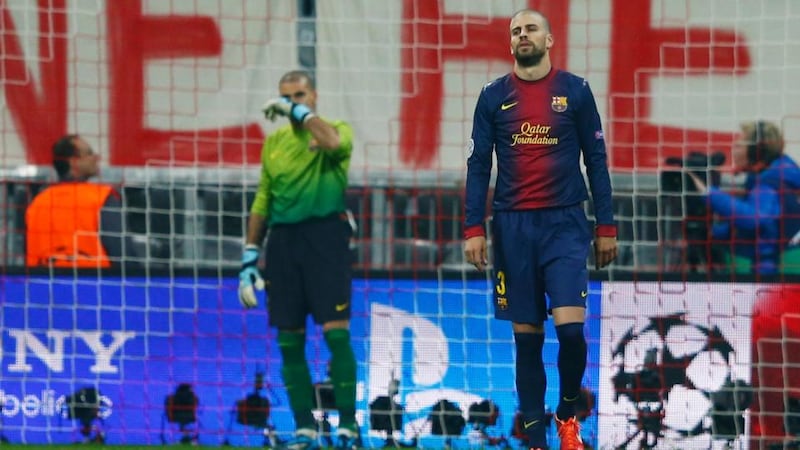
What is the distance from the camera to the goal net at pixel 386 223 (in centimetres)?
934

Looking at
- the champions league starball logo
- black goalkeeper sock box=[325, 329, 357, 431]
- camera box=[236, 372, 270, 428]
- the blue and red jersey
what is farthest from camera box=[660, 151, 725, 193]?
camera box=[236, 372, 270, 428]

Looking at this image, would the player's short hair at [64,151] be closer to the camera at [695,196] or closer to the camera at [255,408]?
the camera at [255,408]

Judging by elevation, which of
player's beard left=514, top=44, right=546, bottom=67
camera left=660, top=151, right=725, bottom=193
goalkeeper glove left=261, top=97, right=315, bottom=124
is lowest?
camera left=660, top=151, right=725, bottom=193

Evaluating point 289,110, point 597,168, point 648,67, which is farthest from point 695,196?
point 289,110

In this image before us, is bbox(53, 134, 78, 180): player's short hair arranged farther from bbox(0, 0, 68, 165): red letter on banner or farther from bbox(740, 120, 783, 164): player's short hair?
bbox(740, 120, 783, 164): player's short hair

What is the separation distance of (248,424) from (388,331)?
95 centimetres

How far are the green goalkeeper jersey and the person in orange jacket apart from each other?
1.68 metres

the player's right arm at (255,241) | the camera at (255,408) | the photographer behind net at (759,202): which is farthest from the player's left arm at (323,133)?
the photographer behind net at (759,202)

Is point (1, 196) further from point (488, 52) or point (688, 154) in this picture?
point (688, 154)

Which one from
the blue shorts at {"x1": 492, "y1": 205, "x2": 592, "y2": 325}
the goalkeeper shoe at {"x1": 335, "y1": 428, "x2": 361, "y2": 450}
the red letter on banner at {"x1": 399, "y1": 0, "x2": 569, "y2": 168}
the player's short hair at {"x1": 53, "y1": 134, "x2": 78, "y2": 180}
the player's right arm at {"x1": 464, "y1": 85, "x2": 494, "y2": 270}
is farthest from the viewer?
the player's short hair at {"x1": 53, "y1": 134, "x2": 78, "y2": 180}

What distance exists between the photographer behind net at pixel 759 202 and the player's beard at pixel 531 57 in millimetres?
2376

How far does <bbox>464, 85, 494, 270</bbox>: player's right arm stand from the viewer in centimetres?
741

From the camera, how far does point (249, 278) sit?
28.5 ft

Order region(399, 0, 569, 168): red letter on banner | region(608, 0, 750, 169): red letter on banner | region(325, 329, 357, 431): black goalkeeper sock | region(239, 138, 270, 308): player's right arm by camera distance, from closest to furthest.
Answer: region(325, 329, 357, 431): black goalkeeper sock, region(239, 138, 270, 308): player's right arm, region(608, 0, 750, 169): red letter on banner, region(399, 0, 569, 168): red letter on banner
